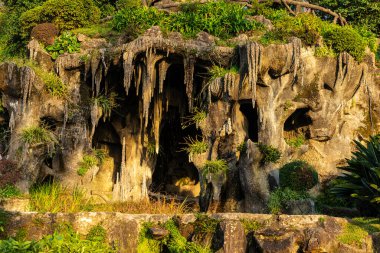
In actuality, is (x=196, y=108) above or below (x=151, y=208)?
above

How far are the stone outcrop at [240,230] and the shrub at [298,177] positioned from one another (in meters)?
3.89

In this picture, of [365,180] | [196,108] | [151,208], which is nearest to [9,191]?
[151,208]

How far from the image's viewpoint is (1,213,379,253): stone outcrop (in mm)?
11750

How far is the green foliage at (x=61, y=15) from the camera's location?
2216 centimetres

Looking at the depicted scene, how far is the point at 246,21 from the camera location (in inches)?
835

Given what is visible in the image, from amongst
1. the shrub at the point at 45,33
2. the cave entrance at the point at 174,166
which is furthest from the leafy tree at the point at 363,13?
the shrub at the point at 45,33

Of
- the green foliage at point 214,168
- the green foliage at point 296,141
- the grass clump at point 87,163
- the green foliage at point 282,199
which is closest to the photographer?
the green foliage at point 282,199

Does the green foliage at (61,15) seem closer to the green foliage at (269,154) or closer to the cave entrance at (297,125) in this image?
the cave entrance at (297,125)

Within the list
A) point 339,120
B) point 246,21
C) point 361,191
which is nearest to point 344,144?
point 339,120

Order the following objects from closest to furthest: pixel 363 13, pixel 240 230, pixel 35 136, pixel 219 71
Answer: pixel 240 230, pixel 35 136, pixel 219 71, pixel 363 13

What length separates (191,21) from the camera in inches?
830

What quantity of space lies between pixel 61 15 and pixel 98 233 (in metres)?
12.3

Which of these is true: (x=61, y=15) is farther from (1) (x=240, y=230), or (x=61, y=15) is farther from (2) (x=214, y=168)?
(1) (x=240, y=230)

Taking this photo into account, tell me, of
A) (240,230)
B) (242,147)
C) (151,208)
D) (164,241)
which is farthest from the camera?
(242,147)
